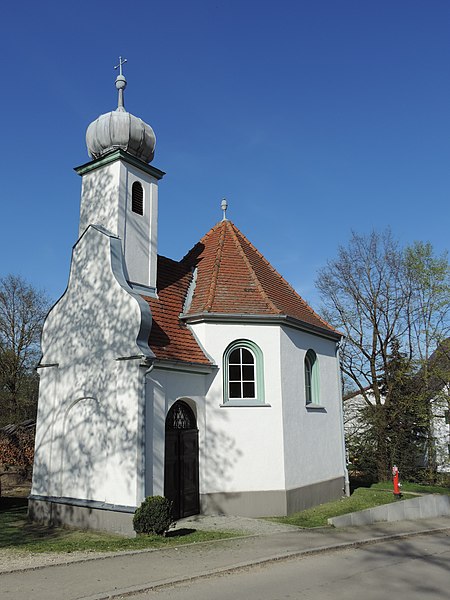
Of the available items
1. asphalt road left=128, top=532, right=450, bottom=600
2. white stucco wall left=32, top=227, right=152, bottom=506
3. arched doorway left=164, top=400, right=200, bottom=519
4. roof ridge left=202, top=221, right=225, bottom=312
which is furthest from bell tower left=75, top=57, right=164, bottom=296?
asphalt road left=128, top=532, right=450, bottom=600

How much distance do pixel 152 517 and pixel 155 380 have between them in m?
3.01

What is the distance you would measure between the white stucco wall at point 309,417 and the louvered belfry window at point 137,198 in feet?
Answer: 17.4

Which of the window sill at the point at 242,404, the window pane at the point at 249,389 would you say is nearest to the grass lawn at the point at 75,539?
the window sill at the point at 242,404

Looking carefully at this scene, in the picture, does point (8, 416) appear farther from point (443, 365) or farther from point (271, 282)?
point (443, 365)

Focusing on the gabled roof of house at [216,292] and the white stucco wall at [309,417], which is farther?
the white stucco wall at [309,417]

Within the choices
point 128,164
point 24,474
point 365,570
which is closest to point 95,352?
point 128,164

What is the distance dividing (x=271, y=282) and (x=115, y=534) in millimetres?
8674

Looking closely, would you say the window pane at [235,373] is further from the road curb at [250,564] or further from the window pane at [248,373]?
the road curb at [250,564]

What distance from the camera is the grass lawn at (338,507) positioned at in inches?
496

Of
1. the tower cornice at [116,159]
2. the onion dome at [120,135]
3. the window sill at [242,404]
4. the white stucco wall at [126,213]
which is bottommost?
the window sill at [242,404]

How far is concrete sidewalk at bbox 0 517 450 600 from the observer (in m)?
6.90

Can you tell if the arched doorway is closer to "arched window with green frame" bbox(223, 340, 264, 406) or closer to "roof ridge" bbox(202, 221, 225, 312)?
→ "arched window with green frame" bbox(223, 340, 264, 406)

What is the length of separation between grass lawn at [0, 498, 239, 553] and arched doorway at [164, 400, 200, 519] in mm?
1542

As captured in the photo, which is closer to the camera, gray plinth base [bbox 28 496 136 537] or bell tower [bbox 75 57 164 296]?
gray plinth base [bbox 28 496 136 537]
